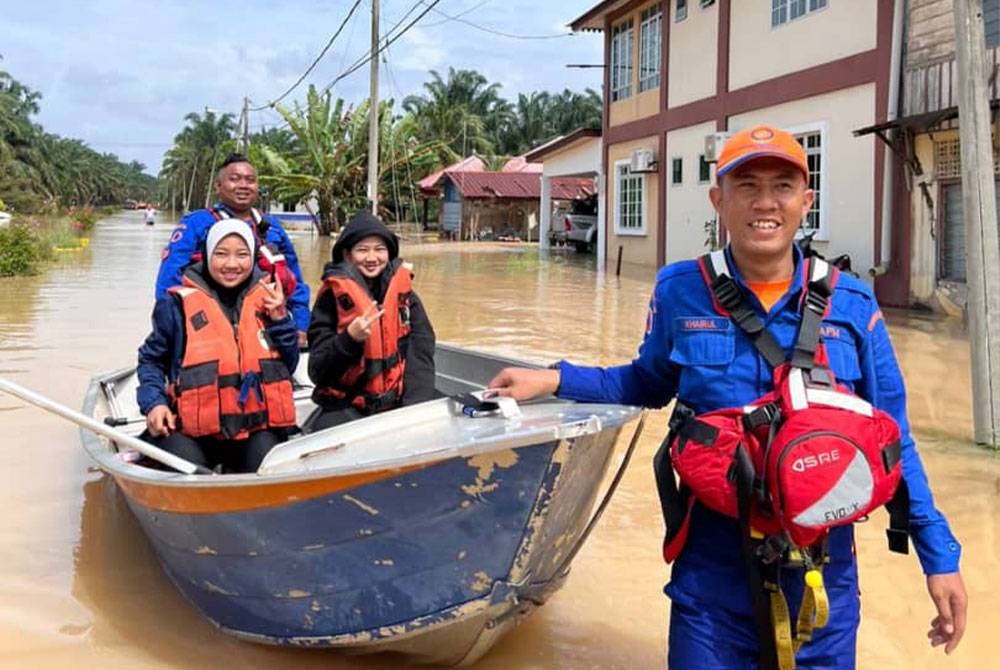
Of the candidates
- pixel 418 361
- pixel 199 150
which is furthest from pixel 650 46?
pixel 199 150

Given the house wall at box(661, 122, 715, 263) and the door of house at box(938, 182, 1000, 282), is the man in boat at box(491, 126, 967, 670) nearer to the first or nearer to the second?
the door of house at box(938, 182, 1000, 282)

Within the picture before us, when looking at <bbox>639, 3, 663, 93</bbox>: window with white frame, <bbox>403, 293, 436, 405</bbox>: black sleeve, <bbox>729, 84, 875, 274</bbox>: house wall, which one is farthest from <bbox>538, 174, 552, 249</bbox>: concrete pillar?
<bbox>403, 293, 436, 405</bbox>: black sleeve

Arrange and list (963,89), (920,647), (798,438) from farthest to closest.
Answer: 1. (963,89)
2. (920,647)
3. (798,438)

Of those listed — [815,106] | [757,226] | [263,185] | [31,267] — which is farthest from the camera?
[263,185]

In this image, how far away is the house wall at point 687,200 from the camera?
713 inches

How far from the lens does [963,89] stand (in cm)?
603

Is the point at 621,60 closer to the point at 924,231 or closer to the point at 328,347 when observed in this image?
the point at 924,231

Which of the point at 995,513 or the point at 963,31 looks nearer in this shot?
the point at 995,513

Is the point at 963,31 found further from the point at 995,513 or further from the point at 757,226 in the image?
the point at 757,226

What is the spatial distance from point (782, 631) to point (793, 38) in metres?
14.6

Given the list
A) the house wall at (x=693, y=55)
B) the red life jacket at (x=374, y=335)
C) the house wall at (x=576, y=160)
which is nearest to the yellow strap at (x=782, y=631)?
the red life jacket at (x=374, y=335)

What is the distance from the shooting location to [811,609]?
76.2 inches

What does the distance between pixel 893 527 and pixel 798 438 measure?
1.31 ft

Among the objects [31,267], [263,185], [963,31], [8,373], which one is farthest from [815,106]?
[263,185]
